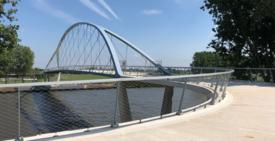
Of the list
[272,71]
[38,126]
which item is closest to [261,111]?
[272,71]

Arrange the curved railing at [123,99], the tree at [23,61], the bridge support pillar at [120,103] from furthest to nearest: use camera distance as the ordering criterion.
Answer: the tree at [23,61], the curved railing at [123,99], the bridge support pillar at [120,103]

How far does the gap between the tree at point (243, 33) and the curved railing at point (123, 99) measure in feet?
40.5

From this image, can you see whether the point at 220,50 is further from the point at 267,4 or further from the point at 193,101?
the point at 193,101

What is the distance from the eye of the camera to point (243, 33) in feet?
127

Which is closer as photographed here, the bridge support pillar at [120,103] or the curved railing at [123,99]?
the bridge support pillar at [120,103]

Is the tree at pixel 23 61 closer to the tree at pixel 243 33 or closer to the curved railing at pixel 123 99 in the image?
the curved railing at pixel 123 99

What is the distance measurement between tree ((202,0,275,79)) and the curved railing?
1236 centimetres

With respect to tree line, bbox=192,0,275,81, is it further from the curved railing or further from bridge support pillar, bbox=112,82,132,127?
bridge support pillar, bbox=112,82,132,127

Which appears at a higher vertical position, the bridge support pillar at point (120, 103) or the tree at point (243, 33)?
the tree at point (243, 33)

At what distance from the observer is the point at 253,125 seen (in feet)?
27.8

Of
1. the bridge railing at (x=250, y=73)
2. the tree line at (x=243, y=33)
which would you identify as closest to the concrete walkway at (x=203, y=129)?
the bridge railing at (x=250, y=73)

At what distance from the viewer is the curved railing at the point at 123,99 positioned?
926cm

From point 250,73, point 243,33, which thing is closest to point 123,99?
point 250,73

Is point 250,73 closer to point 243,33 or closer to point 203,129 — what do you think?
point 243,33
